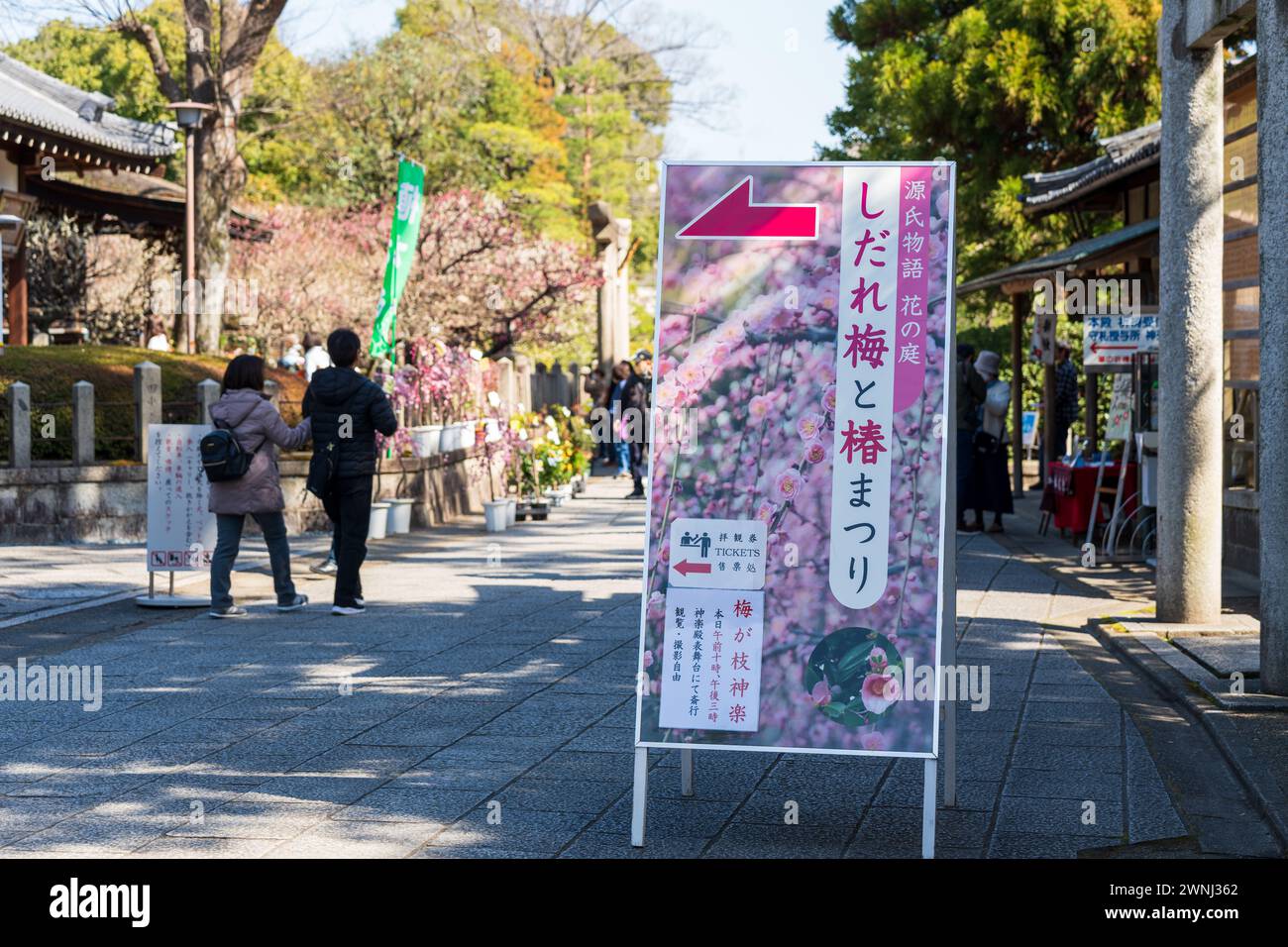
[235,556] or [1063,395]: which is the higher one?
[1063,395]

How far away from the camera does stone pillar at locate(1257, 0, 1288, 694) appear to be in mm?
7641

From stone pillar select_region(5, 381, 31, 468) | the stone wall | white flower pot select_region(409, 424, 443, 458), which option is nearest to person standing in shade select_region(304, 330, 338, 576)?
the stone wall

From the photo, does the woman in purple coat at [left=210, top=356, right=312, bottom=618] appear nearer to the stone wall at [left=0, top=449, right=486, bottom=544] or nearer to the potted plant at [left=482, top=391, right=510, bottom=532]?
the stone wall at [left=0, top=449, right=486, bottom=544]

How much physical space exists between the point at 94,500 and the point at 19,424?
1.02 m

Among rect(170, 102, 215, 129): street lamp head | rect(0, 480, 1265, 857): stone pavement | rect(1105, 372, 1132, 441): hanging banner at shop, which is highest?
rect(170, 102, 215, 129): street lamp head

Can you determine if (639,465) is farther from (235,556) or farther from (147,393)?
(235,556)

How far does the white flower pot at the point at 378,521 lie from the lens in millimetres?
16047

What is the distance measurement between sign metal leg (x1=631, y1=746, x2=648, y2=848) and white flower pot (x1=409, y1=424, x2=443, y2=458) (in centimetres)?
1258

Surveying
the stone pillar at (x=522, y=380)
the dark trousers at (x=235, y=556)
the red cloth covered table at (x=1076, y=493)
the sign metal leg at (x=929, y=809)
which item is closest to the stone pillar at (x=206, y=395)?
the dark trousers at (x=235, y=556)

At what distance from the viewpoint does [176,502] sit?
11211 mm

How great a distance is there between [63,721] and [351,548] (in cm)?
365

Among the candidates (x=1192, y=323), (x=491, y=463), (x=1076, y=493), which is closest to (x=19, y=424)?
(x=491, y=463)

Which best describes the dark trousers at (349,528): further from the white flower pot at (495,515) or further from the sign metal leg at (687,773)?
the white flower pot at (495,515)
